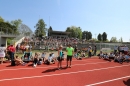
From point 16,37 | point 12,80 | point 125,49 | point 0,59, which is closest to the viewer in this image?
point 12,80

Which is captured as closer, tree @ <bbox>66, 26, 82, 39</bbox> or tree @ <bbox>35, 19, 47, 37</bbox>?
tree @ <bbox>35, 19, 47, 37</bbox>

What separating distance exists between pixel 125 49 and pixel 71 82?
63.0 ft

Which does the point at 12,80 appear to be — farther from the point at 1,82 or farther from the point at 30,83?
the point at 30,83

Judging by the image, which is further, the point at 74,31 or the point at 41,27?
the point at 74,31

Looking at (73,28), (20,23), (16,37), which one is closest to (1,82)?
(16,37)

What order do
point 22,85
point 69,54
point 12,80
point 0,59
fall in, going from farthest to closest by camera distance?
point 0,59
point 69,54
point 12,80
point 22,85

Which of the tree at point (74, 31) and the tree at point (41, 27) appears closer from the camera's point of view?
Answer: the tree at point (41, 27)

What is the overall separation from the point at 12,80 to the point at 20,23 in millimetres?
67373

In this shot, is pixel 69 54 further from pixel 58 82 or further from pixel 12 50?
pixel 12 50

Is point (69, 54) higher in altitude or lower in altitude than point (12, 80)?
higher

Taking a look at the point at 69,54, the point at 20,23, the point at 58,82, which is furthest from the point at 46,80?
the point at 20,23

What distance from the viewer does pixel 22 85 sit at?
259 inches

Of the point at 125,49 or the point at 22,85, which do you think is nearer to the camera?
the point at 22,85

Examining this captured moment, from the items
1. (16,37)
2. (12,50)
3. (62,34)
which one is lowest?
(12,50)
